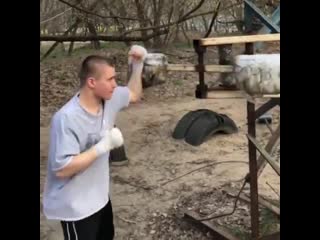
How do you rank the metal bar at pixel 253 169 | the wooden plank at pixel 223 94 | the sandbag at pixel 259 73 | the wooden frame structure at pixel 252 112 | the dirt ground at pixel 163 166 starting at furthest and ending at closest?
the dirt ground at pixel 163 166 → the metal bar at pixel 253 169 → the wooden plank at pixel 223 94 → the wooden frame structure at pixel 252 112 → the sandbag at pixel 259 73

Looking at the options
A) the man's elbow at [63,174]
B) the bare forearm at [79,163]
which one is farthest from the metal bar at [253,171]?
the man's elbow at [63,174]

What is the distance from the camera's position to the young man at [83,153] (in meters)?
2.53

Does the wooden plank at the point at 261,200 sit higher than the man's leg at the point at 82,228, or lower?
lower

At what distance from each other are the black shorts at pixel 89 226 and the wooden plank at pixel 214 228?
3.51ft

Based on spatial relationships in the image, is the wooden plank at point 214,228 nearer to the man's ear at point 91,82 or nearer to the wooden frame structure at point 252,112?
the wooden frame structure at point 252,112

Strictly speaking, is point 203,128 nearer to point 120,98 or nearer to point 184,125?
point 184,125

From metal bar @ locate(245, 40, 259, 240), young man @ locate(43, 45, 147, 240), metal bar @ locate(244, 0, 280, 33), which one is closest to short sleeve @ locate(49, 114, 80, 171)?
young man @ locate(43, 45, 147, 240)

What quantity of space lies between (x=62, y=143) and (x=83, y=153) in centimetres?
11

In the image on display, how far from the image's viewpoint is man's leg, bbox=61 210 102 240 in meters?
2.72

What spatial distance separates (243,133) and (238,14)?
6.67m

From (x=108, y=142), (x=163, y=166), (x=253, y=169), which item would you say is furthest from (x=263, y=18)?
(x=163, y=166)
